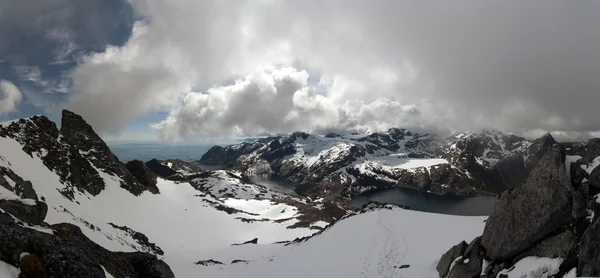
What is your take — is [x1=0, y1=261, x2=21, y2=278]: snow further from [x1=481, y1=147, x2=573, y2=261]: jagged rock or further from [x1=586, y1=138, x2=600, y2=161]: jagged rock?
[x1=586, y1=138, x2=600, y2=161]: jagged rock

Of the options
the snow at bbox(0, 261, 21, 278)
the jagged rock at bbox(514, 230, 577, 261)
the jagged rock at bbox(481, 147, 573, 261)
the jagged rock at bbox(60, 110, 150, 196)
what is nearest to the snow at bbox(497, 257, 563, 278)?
the jagged rock at bbox(514, 230, 577, 261)

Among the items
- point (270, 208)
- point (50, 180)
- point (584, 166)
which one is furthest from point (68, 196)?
point (270, 208)

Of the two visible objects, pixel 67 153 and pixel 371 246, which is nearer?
pixel 371 246

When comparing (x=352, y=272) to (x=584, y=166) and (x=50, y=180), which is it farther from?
(x=50, y=180)

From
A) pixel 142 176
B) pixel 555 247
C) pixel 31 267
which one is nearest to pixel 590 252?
pixel 555 247

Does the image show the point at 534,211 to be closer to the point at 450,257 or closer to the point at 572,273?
the point at 572,273
